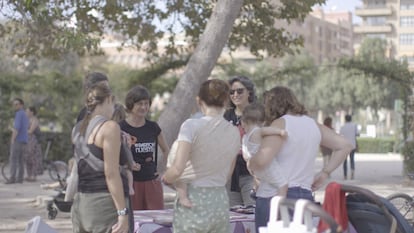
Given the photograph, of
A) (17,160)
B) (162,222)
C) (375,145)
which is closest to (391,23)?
(375,145)

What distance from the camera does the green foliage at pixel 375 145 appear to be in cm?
5219

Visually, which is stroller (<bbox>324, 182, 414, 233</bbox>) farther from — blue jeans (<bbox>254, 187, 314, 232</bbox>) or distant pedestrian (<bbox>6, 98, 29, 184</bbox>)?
distant pedestrian (<bbox>6, 98, 29, 184</bbox>)

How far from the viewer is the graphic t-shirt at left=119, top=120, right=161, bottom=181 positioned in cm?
685

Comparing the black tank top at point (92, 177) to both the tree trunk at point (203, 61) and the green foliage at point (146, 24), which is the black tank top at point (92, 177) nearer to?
the tree trunk at point (203, 61)

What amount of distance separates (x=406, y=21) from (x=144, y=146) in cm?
10564

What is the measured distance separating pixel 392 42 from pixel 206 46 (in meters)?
98.6

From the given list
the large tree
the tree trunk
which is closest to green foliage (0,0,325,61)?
the large tree

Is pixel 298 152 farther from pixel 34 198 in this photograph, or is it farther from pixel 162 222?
pixel 34 198

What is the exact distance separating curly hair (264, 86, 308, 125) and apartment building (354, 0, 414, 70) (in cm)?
10105

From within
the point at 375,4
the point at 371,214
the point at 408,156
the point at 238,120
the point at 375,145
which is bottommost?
the point at 375,145

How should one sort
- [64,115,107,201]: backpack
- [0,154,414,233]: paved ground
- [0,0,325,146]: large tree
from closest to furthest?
[64,115,107,201]: backpack → [0,154,414,233]: paved ground → [0,0,325,146]: large tree

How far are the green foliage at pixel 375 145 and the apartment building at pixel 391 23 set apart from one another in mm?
53486

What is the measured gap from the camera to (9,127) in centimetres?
2439

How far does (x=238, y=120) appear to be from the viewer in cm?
720
